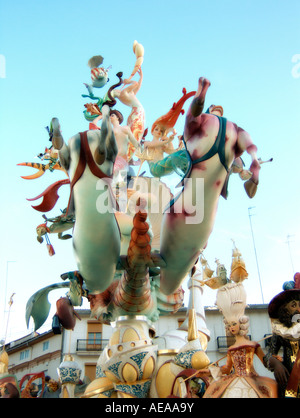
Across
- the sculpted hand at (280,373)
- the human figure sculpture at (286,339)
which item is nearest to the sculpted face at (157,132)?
the human figure sculpture at (286,339)

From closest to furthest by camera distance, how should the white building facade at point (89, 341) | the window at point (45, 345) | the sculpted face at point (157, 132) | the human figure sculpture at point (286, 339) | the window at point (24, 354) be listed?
the human figure sculpture at point (286, 339), the sculpted face at point (157, 132), the white building facade at point (89, 341), the window at point (45, 345), the window at point (24, 354)

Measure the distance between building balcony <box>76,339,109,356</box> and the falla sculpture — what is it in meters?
11.3

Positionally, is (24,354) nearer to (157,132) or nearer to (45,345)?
(45,345)

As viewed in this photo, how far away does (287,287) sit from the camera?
3752 mm

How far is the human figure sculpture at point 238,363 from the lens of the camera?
136 inches

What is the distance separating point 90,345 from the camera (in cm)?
1636

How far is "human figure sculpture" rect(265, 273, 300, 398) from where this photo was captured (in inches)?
130

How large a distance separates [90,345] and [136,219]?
13.7 metres

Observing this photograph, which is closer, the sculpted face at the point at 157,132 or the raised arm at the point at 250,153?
the raised arm at the point at 250,153

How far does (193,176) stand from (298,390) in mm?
1605

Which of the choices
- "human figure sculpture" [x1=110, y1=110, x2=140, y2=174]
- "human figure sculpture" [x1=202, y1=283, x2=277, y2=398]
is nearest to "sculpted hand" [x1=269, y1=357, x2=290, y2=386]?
"human figure sculpture" [x1=202, y1=283, x2=277, y2=398]

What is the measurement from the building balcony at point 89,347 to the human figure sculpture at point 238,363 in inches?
499

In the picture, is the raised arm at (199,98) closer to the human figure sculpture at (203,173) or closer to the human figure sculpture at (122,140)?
the human figure sculpture at (203,173)
